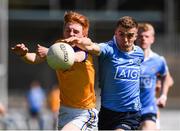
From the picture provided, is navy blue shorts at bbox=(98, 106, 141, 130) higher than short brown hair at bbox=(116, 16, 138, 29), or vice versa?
short brown hair at bbox=(116, 16, 138, 29)

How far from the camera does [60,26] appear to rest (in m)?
37.1

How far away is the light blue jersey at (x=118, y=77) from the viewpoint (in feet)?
28.6

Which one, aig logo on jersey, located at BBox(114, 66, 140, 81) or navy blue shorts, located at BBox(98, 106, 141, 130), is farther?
navy blue shorts, located at BBox(98, 106, 141, 130)

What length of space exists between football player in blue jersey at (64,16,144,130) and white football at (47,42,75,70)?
647 millimetres

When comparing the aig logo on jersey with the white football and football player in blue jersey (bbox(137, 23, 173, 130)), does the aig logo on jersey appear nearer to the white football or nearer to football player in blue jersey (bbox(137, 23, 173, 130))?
the white football

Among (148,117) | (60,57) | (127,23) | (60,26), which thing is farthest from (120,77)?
(60,26)

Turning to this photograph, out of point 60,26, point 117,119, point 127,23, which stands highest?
point 127,23

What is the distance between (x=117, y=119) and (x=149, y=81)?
1.93 metres

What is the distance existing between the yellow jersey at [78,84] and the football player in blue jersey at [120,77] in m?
0.23

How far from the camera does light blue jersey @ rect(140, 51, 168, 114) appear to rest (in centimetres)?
1070

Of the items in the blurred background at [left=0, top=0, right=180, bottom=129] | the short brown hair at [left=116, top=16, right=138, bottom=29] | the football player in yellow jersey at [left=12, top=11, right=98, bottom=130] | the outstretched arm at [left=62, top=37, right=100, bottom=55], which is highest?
the short brown hair at [left=116, top=16, right=138, bottom=29]

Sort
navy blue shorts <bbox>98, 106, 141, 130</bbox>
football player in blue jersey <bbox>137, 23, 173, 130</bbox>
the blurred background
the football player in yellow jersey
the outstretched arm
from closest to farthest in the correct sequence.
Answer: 1. the outstretched arm
2. the football player in yellow jersey
3. navy blue shorts <bbox>98, 106, 141, 130</bbox>
4. football player in blue jersey <bbox>137, 23, 173, 130</bbox>
5. the blurred background

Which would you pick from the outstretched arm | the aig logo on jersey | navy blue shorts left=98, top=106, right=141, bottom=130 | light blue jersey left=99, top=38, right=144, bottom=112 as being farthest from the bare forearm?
navy blue shorts left=98, top=106, right=141, bottom=130

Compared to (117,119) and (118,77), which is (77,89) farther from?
(117,119)
